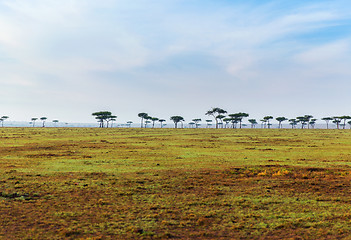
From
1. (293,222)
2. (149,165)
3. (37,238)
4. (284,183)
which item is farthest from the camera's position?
(149,165)

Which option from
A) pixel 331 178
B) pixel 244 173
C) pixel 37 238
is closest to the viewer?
pixel 37 238

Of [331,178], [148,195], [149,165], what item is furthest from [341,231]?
[149,165]

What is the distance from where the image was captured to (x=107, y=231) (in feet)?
31.2

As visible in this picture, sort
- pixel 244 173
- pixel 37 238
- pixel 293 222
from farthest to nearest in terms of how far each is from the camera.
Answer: pixel 244 173
pixel 293 222
pixel 37 238

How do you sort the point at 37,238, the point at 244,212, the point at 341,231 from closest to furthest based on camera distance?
the point at 37,238 < the point at 341,231 < the point at 244,212

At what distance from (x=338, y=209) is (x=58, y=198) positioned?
1350 centimetres

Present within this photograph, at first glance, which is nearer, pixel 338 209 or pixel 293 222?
pixel 293 222

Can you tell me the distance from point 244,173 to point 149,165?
8.62 metres

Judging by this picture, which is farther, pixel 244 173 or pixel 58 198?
pixel 244 173

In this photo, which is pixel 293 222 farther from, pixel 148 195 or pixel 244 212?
pixel 148 195

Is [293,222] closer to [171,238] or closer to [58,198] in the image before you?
[171,238]

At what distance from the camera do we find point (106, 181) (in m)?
17.5

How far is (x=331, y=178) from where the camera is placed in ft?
60.3

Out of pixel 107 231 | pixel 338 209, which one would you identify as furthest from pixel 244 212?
pixel 107 231
